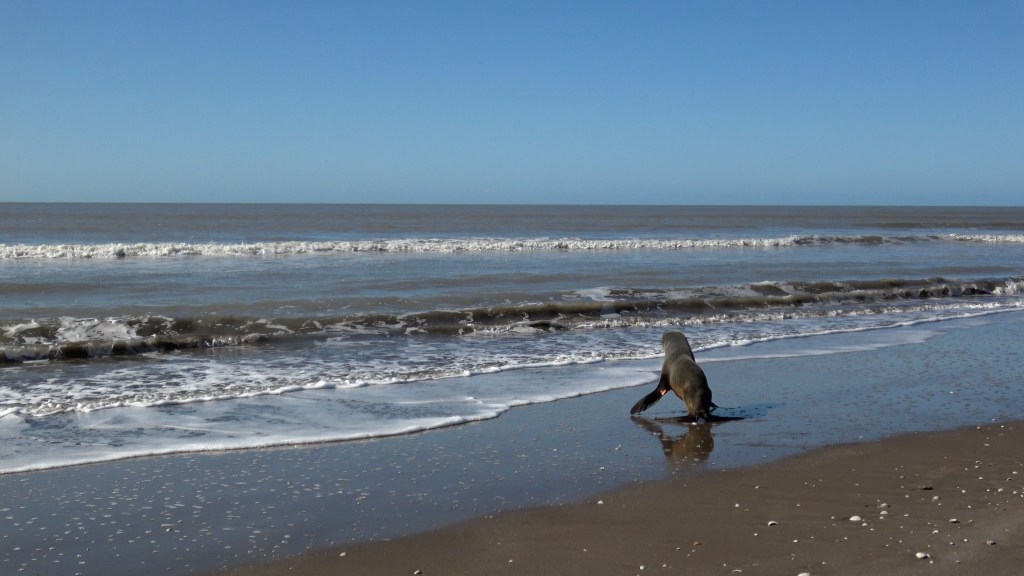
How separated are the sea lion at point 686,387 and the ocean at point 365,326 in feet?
4.47

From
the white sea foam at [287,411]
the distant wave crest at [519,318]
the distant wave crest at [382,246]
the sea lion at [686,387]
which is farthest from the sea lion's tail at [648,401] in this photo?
the distant wave crest at [382,246]

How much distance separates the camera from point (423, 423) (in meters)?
8.10

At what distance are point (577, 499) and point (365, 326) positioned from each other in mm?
9547

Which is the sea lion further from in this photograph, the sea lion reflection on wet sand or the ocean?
the ocean

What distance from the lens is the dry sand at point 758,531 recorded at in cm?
461

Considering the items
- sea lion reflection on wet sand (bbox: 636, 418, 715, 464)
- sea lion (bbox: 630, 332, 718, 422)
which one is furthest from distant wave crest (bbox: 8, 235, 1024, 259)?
sea lion reflection on wet sand (bbox: 636, 418, 715, 464)

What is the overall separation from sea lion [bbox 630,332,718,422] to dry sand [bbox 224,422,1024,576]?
1551 mm

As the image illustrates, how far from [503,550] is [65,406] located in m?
5.87

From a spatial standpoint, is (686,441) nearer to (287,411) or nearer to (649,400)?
(649,400)

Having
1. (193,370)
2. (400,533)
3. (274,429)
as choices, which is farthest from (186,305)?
(400,533)

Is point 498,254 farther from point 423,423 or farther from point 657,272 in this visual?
point 423,423

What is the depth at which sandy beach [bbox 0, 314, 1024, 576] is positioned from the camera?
476cm

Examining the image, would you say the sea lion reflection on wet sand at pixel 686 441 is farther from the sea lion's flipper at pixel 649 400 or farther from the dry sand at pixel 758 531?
the dry sand at pixel 758 531

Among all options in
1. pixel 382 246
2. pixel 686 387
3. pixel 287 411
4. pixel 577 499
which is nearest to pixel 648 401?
pixel 686 387
